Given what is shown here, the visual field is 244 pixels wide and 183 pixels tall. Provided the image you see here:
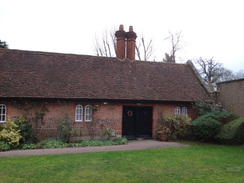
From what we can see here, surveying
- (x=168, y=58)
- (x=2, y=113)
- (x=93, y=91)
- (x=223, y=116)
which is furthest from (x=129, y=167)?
(x=168, y=58)

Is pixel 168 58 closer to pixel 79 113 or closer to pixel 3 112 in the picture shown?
pixel 79 113

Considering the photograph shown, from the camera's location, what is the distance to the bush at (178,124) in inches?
592

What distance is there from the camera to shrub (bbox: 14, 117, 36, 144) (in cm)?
1230

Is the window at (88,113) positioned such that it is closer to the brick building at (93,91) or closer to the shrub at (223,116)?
the brick building at (93,91)

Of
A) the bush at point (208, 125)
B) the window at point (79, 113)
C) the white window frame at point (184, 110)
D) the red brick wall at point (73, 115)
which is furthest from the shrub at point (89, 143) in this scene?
the white window frame at point (184, 110)

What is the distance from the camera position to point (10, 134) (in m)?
11.7

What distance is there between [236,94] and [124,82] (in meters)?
7.92

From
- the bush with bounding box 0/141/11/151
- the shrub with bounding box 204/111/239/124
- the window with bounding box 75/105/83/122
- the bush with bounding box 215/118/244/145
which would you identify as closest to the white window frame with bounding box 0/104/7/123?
the bush with bounding box 0/141/11/151

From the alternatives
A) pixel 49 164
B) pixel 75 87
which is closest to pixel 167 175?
pixel 49 164

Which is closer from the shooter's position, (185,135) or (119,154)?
(119,154)

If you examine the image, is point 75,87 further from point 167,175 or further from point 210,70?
point 210,70

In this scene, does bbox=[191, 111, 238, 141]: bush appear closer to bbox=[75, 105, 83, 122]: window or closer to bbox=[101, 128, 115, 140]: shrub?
bbox=[101, 128, 115, 140]: shrub

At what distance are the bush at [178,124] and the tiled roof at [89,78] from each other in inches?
53.3

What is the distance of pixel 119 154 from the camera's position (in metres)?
10.3
